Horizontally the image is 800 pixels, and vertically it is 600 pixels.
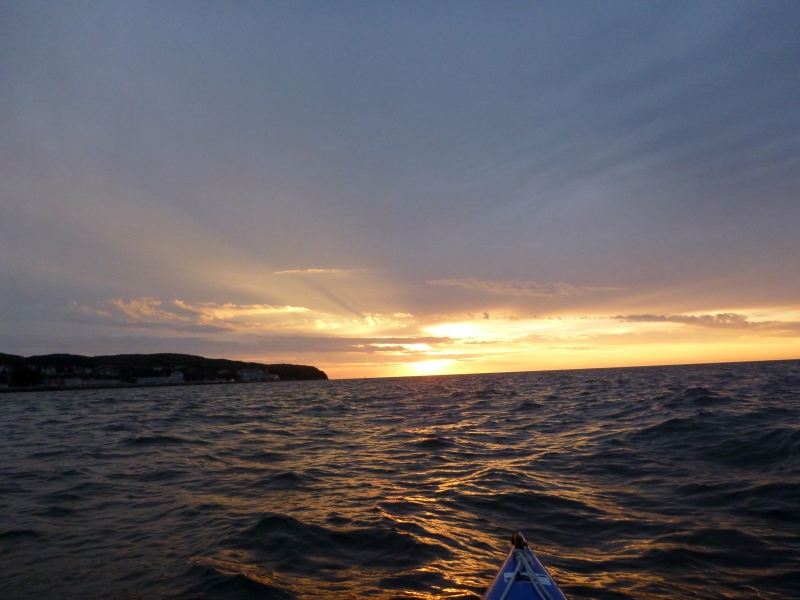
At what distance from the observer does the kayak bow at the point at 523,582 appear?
15.8 ft

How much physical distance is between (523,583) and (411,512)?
4741mm

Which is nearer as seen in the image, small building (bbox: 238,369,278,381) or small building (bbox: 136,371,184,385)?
small building (bbox: 136,371,184,385)

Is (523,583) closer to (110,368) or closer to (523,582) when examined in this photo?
(523,582)

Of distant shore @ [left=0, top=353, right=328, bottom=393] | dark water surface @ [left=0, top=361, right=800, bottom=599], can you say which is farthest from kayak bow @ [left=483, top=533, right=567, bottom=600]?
distant shore @ [left=0, top=353, right=328, bottom=393]

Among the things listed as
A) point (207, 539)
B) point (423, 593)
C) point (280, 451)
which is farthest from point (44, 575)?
point (280, 451)

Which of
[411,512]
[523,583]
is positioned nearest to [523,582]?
[523,583]

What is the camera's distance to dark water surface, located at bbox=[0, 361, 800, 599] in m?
6.56

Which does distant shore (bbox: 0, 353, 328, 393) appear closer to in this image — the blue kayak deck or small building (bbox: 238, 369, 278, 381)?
small building (bbox: 238, 369, 278, 381)

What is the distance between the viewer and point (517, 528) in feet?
28.2

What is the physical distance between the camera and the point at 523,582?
5031 millimetres

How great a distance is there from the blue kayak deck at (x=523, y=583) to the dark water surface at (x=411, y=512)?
1.14 metres

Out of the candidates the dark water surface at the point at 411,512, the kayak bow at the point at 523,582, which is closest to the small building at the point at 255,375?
the dark water surface at the point at 411,512

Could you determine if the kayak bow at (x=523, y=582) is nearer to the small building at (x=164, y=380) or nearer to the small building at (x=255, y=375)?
the small building at (x=164, y=380)

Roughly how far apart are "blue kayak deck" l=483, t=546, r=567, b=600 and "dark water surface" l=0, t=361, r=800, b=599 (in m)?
1.14
